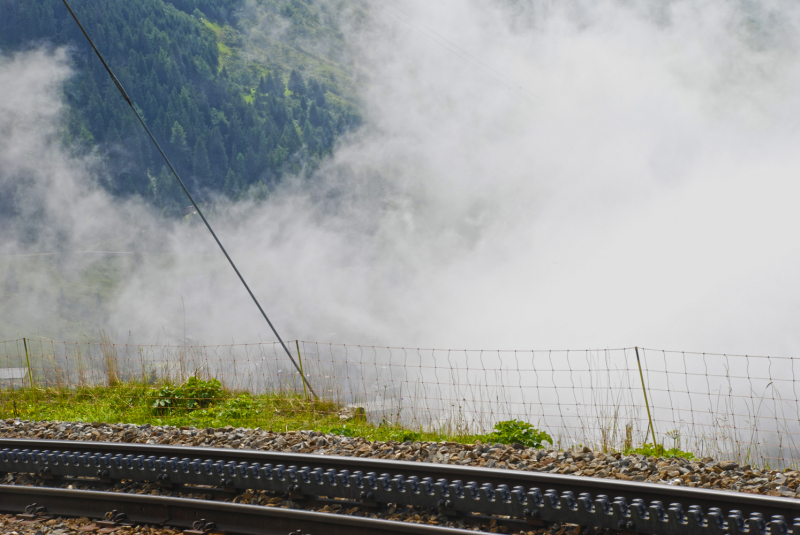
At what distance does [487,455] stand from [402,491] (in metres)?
1.12

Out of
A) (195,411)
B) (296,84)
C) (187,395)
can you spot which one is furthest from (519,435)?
(296,84)

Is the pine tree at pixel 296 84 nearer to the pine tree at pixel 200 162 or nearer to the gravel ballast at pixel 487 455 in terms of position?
the pine tree at pixel 200 162

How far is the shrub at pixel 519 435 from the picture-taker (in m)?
5.64

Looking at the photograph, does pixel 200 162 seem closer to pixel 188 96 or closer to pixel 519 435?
pixel 188 96

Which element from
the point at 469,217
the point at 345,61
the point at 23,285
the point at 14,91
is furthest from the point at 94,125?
the point at 469,217

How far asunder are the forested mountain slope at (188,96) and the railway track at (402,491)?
317 ft

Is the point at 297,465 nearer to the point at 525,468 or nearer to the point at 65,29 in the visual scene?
the point at 525,468

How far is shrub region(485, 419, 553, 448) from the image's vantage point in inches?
222

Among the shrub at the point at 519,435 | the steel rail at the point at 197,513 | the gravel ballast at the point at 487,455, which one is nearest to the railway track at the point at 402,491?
the steel rail at the point at 197,513

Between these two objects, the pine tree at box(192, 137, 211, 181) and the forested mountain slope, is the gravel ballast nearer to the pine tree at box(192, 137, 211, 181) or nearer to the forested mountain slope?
the forested mountain slope

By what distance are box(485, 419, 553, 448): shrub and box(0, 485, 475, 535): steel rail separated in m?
2.20

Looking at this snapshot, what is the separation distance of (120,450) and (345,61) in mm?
136127

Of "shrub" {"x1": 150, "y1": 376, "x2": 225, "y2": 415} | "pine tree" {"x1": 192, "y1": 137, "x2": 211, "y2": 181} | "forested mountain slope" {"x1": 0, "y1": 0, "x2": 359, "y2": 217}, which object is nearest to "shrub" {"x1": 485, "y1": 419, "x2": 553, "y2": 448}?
"shrub" {"x1": 150, "y1": 376, "x2": 225, "y2": 415}

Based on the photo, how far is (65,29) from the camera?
3984 inches
